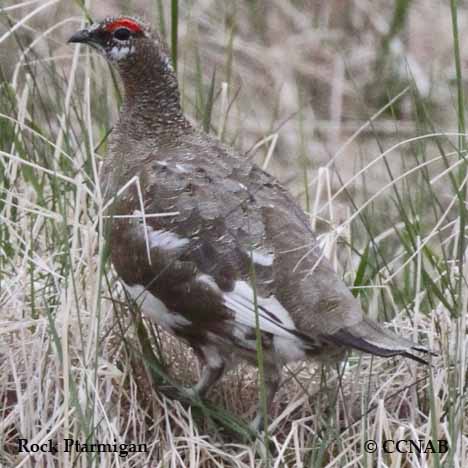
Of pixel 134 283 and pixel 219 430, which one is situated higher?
pixel 134 283

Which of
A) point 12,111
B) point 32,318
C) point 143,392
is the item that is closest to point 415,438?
point 143,392

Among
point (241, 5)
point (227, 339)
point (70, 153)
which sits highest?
point (241, 5)

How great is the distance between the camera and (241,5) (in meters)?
7.69

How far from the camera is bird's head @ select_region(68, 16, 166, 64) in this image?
12.7ft

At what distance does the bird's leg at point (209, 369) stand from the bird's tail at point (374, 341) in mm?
406

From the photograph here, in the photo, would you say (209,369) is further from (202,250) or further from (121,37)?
(121,37)

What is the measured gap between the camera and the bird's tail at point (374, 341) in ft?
10.6

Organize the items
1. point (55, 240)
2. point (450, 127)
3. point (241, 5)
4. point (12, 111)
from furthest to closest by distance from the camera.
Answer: point (241, 5) → point (450, 127) → point (12, 111) → point (55, 240)

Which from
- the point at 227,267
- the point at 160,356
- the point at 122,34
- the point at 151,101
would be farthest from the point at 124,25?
the point at 160,356

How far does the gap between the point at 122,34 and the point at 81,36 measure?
0.42ft

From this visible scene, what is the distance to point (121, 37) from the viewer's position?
3.89m

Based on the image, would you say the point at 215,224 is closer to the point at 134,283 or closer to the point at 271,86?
the point at 134,283

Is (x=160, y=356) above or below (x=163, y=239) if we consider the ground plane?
below

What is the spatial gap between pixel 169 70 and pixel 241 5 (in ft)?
12.6
